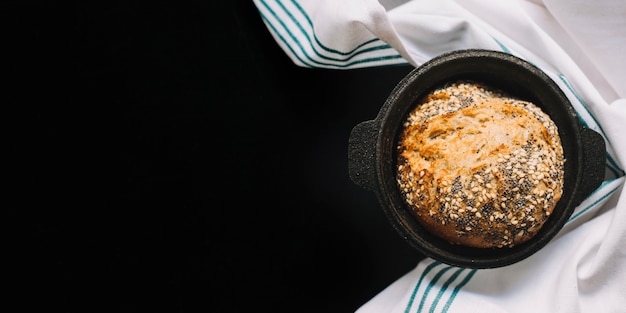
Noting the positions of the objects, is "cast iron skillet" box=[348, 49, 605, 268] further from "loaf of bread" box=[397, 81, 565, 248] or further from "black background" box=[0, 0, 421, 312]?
"black background" box=[0, 0, 421, 312]

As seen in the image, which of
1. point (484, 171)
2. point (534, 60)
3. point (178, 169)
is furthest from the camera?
point (178, 169)

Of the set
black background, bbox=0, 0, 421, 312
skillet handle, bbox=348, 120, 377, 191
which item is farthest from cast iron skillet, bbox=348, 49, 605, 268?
black background, bbox=0, 0, 421, 312

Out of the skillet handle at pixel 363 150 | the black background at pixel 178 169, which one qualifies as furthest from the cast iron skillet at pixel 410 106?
the black background at pixel 178 169

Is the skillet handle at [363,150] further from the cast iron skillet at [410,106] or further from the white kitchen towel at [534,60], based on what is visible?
the white kitchen towel at [534,60]

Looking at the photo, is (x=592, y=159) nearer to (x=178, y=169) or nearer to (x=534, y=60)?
(x=534, y=60)

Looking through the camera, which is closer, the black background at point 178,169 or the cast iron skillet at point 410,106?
the cast iron skillet at point 410,106

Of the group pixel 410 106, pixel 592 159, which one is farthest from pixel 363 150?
pixel 592 159
